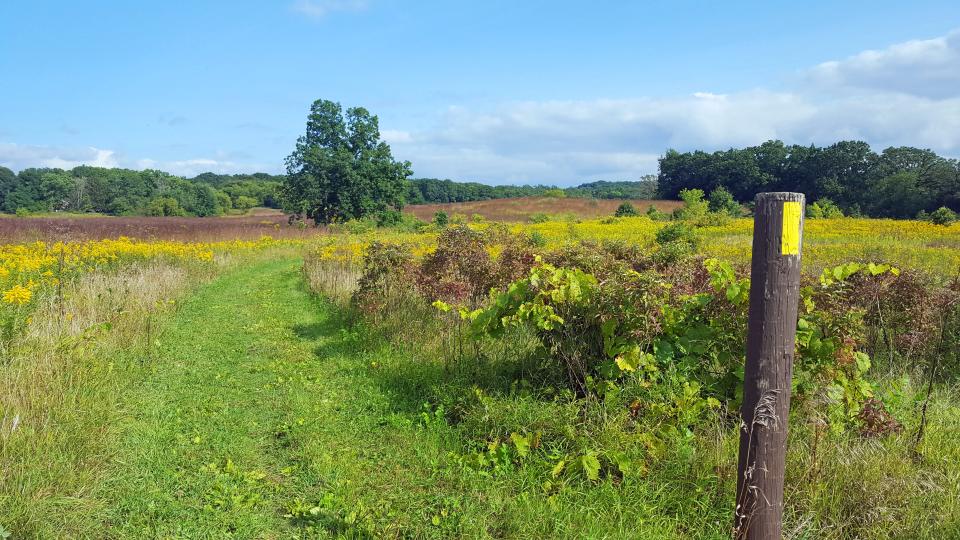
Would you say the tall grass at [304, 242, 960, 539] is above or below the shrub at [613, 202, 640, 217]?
below

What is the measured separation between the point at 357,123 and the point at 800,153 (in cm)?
5580

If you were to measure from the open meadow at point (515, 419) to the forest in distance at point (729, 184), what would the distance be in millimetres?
32792

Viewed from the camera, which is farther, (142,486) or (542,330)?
(542,330)

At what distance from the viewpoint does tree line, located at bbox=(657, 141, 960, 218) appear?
42369 mm

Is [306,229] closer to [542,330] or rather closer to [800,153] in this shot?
[542,330]

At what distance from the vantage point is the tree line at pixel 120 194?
221ft

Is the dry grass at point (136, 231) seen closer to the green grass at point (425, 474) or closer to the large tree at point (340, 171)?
the large tree at point (340, 171)

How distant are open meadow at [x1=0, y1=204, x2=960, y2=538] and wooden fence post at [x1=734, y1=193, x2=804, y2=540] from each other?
452 millimetres

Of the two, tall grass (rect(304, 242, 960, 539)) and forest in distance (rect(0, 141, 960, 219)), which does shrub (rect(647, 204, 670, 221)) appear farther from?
tall grass (rect(304, 242, 960, 539))

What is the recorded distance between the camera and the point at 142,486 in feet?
12.4

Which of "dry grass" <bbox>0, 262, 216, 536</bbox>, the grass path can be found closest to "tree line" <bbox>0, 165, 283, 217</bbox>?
"dry grass" <bbox>0, 262, 216, 536</bbox>

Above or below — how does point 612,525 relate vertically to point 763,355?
below

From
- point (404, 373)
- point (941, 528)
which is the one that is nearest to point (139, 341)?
point (404, 373)

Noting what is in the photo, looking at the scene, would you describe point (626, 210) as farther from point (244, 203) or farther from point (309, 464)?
point (244, 203)
